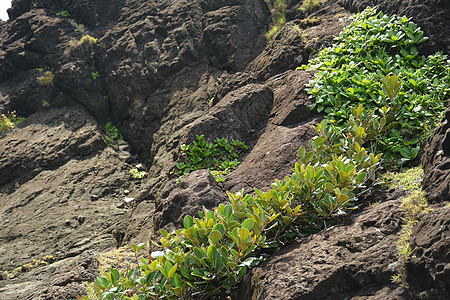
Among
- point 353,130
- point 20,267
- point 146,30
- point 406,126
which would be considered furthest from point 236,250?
point 146,30

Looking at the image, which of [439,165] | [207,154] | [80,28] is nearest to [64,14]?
[80,28]

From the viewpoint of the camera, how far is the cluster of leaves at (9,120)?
1048 centimetres

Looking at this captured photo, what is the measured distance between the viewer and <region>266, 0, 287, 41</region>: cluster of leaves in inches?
387

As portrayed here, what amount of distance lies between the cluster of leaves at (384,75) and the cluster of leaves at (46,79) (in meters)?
7.91

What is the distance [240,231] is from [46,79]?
10.0 m

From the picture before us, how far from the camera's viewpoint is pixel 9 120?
10.7 m

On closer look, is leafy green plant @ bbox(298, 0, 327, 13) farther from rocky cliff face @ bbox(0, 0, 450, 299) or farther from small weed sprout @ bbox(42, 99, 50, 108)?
small weed sprout @ bbox(42, 99, 50, 108)

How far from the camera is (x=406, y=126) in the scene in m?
4.56

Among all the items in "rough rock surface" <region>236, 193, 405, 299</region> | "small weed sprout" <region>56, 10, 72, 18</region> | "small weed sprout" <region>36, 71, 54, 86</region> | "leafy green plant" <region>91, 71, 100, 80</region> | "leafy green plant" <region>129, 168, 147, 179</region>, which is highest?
"small weed sprout" <region>56, 10, 72, 18</region>

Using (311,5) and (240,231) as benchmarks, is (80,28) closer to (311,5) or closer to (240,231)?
(311,5)

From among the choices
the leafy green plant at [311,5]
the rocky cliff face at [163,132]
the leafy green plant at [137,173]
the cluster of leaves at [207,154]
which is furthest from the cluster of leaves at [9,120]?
the leafy green plant at [311,5]

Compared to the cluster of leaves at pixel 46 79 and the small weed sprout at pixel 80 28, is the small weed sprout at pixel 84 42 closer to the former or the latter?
the small weed sprout at pixel 80 28

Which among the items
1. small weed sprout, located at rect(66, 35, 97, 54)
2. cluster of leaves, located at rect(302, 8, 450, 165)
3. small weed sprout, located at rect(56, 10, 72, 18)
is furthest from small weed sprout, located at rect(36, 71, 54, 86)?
cluster of leaves, located at rect(302, 8, 450, 165)

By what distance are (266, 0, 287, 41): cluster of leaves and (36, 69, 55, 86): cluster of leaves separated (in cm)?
635
